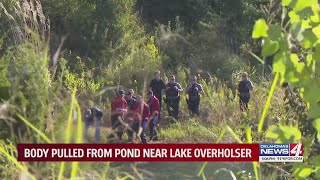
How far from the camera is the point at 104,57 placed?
71.6ft

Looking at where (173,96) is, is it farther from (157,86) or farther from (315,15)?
(315,15)

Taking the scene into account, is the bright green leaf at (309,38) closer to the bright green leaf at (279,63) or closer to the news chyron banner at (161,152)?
the bright green leaf at (279,63)

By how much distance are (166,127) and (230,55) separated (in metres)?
6.19

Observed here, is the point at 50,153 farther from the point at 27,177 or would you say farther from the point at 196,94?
the point at 196,94

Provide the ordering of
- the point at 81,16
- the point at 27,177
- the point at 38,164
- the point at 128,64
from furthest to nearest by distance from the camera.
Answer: the point at 81,16
the point at 128,64
the point at 38,164
the point at 27,177

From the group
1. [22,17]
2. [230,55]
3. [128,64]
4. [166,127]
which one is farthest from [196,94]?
[22,17]

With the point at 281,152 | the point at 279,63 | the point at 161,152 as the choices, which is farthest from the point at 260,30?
the point at 161,152

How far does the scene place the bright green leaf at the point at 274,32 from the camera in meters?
2.48

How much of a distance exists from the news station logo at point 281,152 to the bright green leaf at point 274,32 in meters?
0.79

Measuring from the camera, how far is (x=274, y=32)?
2.49 meters

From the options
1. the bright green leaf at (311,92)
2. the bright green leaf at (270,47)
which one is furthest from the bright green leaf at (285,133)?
the bright green leaf at (270,47)

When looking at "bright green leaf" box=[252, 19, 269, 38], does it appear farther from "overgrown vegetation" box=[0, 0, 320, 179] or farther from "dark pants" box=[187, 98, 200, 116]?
"dark pants" box=[187, 98, 200, 116]

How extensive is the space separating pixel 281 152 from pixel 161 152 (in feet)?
2.22

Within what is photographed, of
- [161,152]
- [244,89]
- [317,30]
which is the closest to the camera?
[317,30]
